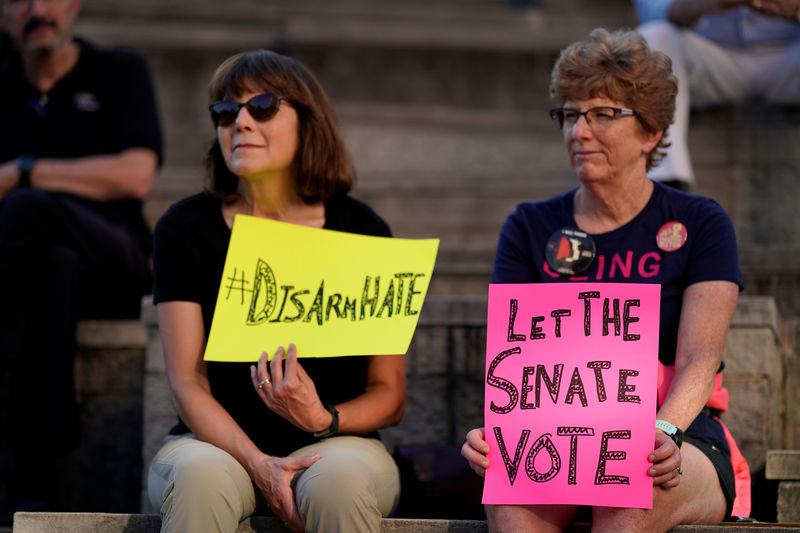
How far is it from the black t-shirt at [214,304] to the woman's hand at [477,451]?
56 cm

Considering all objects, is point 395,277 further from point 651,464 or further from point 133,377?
point 133,377

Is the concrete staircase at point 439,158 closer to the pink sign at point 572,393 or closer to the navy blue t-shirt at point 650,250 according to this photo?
the pink sign at point 572,393

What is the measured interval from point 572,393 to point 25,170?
2.53 m

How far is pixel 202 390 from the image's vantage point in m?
3.25

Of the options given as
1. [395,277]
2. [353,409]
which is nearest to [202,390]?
[353,409]

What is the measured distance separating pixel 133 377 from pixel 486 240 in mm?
2088

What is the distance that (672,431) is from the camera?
2824mm

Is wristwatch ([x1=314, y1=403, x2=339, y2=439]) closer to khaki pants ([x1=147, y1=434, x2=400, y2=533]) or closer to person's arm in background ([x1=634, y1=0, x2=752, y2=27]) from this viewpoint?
khaki pants ([x1=147, y1=434, x2=400, y2=533])

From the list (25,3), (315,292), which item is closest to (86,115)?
(25,3)

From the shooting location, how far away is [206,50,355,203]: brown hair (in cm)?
341

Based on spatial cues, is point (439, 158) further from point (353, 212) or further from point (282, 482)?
point (282, 482)

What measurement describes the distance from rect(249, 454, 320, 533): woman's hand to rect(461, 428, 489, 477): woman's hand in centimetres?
40

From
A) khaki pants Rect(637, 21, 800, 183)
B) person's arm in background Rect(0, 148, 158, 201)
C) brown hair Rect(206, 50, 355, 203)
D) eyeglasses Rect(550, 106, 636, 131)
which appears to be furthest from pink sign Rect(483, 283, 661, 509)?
khaki pants Rect(637, 21, 800, 183)

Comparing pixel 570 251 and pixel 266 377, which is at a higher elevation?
pixel 570 251
